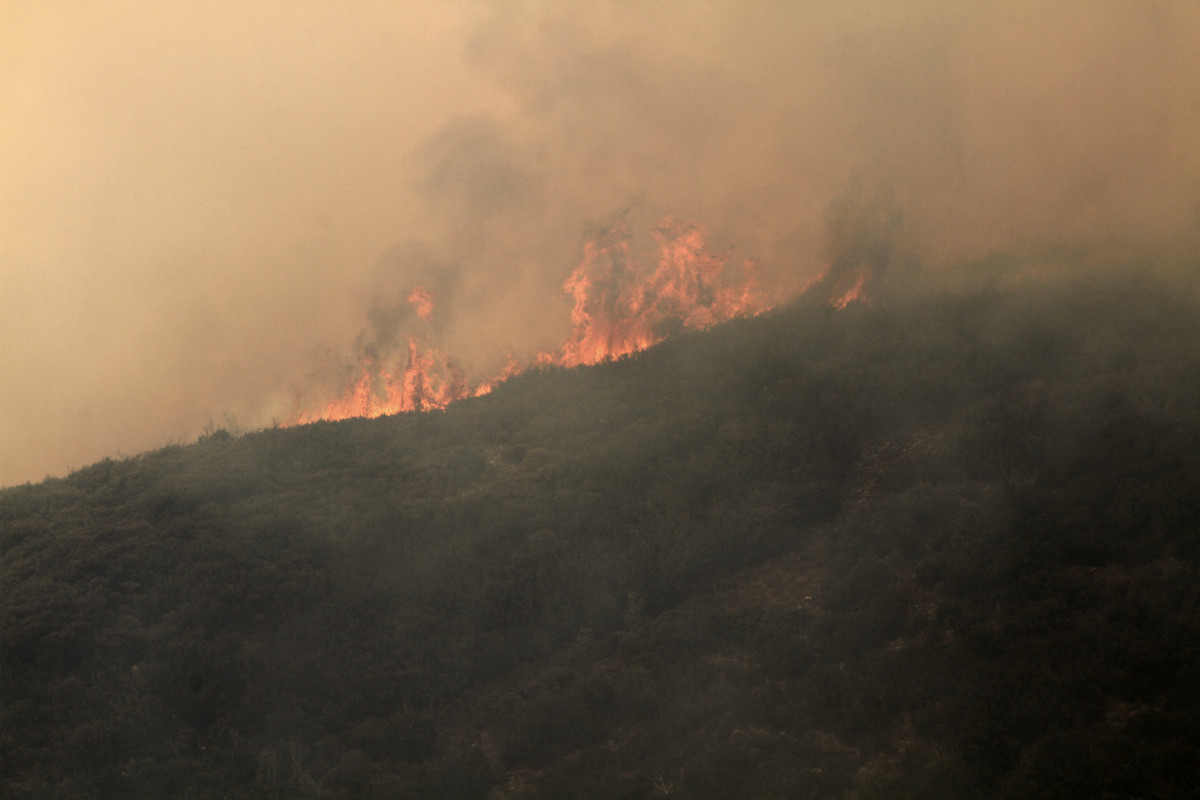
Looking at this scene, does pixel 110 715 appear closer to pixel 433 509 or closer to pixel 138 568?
pixel 138 568

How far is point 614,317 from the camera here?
129ft

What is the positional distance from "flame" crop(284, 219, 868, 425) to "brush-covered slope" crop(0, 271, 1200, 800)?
7.04 m

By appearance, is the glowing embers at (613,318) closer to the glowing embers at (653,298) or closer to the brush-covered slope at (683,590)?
the glowing embers at (653,298)

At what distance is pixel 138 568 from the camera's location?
22656 mm

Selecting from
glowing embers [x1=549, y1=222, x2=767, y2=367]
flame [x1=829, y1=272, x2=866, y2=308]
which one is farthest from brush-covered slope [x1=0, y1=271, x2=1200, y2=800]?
glowing embers [x1=549, y1=222, x2=767, y2=367]

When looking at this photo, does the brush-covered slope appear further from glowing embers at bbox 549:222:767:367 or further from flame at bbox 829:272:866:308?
glowing embers at bbox 549:222:767:367

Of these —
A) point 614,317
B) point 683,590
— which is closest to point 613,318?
point 614,317

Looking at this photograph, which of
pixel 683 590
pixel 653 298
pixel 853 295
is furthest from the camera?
pixel 653 298

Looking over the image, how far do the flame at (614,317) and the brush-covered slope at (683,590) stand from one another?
277 inches

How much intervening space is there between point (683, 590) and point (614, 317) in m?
19.5

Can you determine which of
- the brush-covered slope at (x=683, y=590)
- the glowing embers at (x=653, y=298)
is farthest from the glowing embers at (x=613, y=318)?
the brush-covered slope at (x=683, y=590)

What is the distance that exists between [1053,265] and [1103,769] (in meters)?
28.0

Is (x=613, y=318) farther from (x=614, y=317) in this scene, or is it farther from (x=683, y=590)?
(x=683, y=590)

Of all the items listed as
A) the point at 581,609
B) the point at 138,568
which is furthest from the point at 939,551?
the point at 138,568
